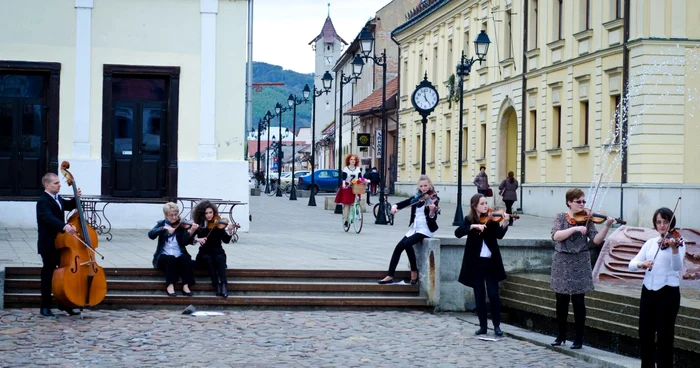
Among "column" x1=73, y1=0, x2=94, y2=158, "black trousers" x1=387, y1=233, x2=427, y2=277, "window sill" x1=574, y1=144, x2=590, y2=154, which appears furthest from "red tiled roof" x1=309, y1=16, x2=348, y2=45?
"black trousers" x1=387, y1=233, x2=427, y2=277

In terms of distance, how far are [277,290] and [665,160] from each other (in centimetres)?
1854

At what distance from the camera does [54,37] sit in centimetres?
2489

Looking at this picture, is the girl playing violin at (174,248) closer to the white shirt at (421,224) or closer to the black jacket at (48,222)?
the black jacket at (48,222)

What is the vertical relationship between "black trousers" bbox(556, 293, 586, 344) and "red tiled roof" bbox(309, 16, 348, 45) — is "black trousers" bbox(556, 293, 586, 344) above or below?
below

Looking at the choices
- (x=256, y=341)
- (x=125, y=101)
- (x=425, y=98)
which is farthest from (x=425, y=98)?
(x=256, y=341)

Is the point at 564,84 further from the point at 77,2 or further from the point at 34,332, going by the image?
the point at 34,332

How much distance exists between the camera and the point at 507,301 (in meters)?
14.7

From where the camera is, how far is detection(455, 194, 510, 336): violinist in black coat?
12.9 metres

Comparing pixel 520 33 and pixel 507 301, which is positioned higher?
pixel 520 33

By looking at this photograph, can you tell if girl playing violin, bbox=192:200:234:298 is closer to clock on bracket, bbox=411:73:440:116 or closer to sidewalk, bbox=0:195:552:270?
sidewalk, bbox=0:195:552:270

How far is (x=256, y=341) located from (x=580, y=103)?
83.9ft

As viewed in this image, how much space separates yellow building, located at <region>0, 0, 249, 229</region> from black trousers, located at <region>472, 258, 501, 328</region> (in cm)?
1263

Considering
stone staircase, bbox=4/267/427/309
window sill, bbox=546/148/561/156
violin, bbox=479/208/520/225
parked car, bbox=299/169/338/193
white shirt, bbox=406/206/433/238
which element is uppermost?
window sill, bbox=546/148/561/156

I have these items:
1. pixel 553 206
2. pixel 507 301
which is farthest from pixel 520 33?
pixel 507 301
